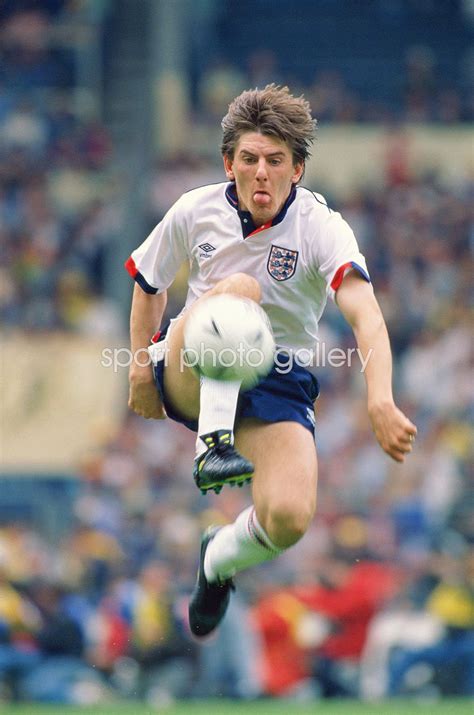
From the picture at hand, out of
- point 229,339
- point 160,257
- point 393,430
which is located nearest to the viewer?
point 393,430

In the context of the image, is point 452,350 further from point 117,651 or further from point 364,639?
point 117,651

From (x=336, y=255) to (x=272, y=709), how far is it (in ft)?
16.0

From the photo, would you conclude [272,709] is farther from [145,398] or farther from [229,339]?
[229,339]

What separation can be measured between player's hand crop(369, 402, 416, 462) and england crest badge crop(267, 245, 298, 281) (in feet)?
3.02

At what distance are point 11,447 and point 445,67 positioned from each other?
792cm

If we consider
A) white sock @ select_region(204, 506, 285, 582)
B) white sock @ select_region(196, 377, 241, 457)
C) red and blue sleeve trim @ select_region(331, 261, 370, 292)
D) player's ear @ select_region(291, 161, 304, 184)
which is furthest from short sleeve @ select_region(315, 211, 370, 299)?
white sock @ select_region(204, 506, 285, 582)

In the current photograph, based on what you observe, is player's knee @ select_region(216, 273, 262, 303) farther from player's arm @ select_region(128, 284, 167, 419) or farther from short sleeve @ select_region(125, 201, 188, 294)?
player's arm @ select_region(128, 284, 167, 419)

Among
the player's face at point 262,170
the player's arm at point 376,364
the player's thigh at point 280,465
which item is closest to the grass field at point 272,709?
the player's thigh at point 280,465

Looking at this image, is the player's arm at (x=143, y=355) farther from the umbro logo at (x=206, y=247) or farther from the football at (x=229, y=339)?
the football at (x=229, y=339)

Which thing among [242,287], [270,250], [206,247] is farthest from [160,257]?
[242,287]

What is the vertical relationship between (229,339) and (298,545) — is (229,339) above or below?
above

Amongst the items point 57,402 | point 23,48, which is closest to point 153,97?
point 23,48

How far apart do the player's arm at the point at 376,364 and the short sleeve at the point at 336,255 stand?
0.03 m

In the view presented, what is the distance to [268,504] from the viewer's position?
17.6ft
